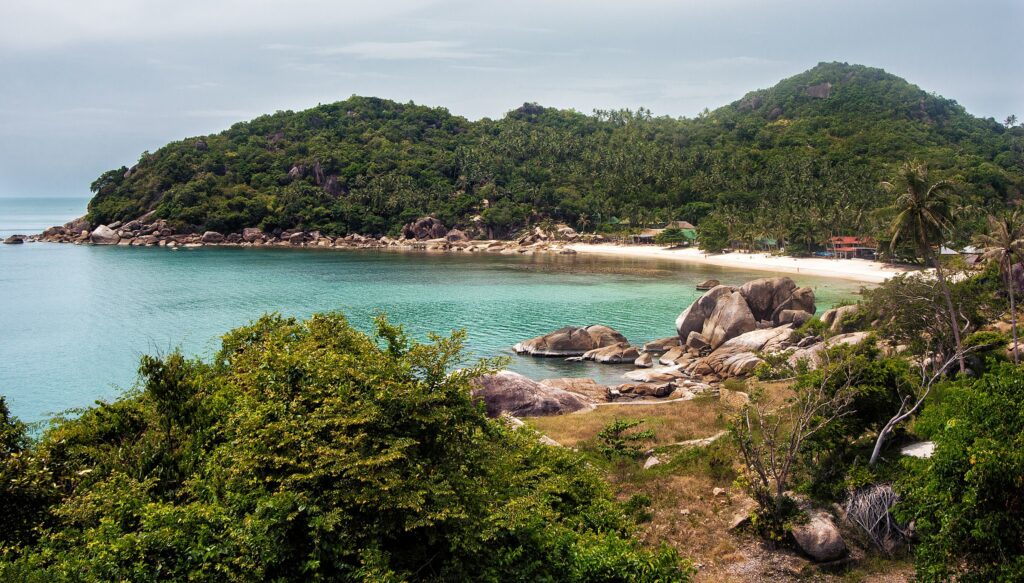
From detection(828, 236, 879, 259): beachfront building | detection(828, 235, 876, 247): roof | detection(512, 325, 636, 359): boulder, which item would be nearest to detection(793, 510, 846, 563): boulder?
detection(512, 325, 636, 359): boulder

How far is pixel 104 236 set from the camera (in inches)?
5128

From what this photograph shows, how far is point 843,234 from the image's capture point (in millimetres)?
100125

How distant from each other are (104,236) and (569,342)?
124 m

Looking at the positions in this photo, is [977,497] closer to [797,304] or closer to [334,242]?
[797,304]

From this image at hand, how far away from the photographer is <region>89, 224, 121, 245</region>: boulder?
129375mm

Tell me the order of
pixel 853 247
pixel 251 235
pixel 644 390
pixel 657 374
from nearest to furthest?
pixel 644 390, pixel 657 374, pixel 853 247, pixel 251 235

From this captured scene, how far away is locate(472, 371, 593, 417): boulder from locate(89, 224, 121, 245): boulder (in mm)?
128787

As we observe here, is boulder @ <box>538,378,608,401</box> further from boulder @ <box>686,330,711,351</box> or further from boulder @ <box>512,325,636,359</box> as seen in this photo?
boulder @ <box>686,330,711,351</box>

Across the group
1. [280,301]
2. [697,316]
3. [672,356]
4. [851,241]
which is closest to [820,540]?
[672,356]

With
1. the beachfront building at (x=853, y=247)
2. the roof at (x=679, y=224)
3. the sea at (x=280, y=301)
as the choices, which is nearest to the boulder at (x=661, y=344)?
the sea at (x=280, y=301)

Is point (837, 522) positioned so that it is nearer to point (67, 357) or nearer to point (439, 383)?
point (439, 383)

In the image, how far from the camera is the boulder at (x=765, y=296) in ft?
159

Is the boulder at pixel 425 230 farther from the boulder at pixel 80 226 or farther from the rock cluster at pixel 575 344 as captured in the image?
the rock cluster at pixel 575 344

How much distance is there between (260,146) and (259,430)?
170 m
